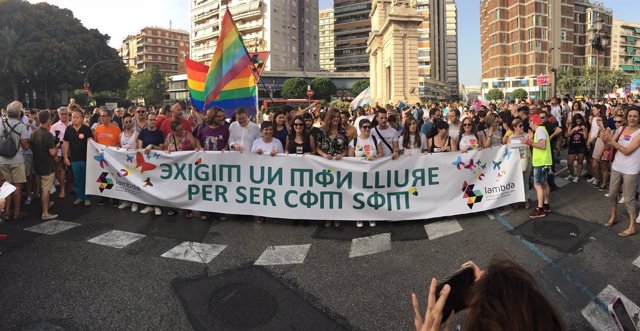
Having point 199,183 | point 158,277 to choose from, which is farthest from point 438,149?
point 158,277

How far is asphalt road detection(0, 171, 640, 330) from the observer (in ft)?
12.8

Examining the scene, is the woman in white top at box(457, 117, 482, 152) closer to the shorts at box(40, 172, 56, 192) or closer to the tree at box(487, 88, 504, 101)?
the shorts at box(40, 172, 56, 192)

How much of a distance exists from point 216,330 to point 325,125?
420 cm

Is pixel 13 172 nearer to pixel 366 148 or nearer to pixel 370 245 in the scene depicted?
pixel 366 148

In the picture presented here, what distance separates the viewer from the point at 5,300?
13.9 feet

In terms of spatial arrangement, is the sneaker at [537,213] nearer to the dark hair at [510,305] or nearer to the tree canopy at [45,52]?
the dark hair at [510,305]

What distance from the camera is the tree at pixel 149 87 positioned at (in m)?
86.8

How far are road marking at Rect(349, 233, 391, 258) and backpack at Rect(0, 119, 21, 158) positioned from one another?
5.92 m

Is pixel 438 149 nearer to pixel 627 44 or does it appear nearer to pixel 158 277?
pixel 158 277

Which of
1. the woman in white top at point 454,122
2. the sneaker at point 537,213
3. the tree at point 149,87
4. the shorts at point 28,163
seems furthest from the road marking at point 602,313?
the tree at point 149,87

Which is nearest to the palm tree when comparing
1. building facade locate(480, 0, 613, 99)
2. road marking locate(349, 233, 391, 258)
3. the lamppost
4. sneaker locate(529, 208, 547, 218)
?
the lamppost

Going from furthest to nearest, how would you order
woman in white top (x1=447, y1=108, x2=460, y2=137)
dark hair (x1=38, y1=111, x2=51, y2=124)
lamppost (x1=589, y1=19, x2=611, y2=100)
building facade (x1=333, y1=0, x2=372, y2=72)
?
building facade (x1=333, y1=0, x2=372, y2=72), lamppost (x1=589, y1=19, x2=611, y2=100), woman in white top (x1=447, y1=108, x2=460, y2=137), dark hair (x1=38, y1=111, x2=51, y2=124)

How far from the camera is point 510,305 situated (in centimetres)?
130

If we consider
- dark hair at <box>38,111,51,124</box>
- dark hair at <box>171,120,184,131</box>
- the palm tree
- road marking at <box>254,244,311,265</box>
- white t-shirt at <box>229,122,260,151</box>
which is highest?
the palm tree
